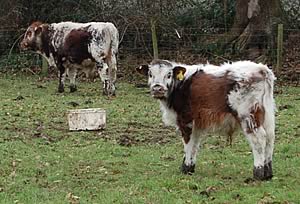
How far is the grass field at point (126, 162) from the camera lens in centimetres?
733

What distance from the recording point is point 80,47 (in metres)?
17.2

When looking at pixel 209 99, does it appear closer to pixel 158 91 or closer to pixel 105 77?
pixel 158 91

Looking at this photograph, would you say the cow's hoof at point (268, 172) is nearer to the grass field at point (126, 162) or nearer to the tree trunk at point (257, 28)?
the grass field at point (126, 162)

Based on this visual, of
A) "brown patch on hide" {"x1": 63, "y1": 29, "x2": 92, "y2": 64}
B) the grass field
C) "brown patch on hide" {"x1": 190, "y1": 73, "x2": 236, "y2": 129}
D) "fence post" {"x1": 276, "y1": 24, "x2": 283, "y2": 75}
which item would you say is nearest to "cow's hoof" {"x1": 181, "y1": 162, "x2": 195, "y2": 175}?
the grass field

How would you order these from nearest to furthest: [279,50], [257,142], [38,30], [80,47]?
[257,142], [80,47], [38,30], [279,50]

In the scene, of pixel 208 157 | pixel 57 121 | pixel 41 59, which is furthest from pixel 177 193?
pixel 41 59

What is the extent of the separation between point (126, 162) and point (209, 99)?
5.40ft

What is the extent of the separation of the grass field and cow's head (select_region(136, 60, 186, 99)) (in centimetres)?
96

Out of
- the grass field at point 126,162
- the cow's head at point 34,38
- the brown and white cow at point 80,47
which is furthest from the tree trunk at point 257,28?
the grass field at point 126,162

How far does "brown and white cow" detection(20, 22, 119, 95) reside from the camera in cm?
1694

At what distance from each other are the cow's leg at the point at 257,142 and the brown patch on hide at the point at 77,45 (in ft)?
31.3

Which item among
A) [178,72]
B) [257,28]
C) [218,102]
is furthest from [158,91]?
[257,28]

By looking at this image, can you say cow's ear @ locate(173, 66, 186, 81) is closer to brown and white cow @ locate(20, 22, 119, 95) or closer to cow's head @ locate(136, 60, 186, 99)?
cow's head @ locate(136, 60, 186, 99)

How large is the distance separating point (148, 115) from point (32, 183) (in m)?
5.76
